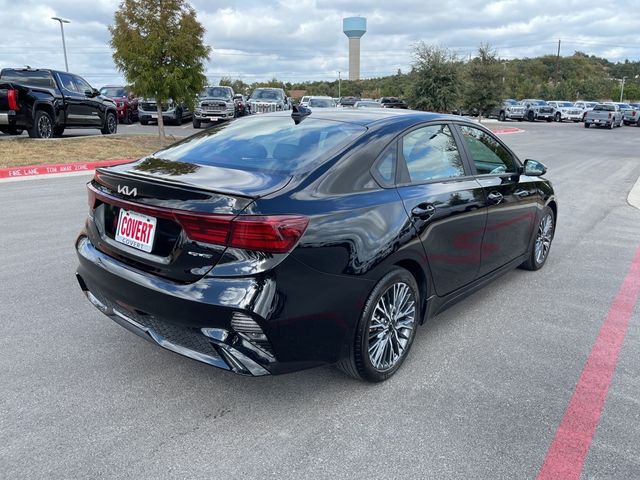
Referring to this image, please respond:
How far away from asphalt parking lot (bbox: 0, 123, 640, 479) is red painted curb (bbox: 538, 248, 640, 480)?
43 millimetres

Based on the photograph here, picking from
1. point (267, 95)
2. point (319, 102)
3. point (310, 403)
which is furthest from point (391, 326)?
point (267, 95)

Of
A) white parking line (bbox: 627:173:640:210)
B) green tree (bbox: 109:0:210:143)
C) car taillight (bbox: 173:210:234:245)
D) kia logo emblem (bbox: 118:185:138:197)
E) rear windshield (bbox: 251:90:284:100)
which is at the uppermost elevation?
green tree (bbox: 109:0:210:143)

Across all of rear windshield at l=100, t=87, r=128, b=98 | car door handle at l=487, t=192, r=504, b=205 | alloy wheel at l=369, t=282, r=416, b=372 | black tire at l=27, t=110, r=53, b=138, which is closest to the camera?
alloy wheel at l=369, t=282, r=416, b=372

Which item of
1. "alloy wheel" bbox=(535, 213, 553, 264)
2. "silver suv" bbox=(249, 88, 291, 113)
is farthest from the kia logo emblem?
"silver suv" bbox=(249, 88, 291, 113)

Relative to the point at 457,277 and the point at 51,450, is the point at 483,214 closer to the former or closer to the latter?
the point at 457,277

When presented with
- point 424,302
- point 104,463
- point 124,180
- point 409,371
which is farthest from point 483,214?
point 104,463

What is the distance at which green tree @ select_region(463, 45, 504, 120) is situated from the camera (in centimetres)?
→ 3472

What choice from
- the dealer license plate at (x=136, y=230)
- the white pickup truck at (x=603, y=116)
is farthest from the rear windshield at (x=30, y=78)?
the white pickup truck at (x=603, y=116)

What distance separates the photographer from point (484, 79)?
34.9 meters

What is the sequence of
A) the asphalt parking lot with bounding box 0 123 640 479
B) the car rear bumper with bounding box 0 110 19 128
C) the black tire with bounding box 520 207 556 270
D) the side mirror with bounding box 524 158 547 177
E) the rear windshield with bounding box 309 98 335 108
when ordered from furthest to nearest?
the rear windshield with bounding box 309 98 335 108, the car rear bumper with bounding box 0 110 19 128, the black tire with bounding box 520 207 556 270, the side mirror with bounding box 524 158 547 177, the asphalt parking lot with bounding box 0 123 640 479

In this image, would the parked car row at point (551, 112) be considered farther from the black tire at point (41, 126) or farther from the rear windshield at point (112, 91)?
the black tire at point (41, 126)

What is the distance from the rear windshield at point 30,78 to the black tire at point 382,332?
15047 millimetres

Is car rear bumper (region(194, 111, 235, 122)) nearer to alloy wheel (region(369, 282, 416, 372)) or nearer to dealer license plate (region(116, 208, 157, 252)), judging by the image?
dealer license plate (region(116, 208, 157, 252))

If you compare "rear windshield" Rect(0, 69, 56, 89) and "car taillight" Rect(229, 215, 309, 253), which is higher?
"rear windshield" Rect(0, 69, 56, 89)
